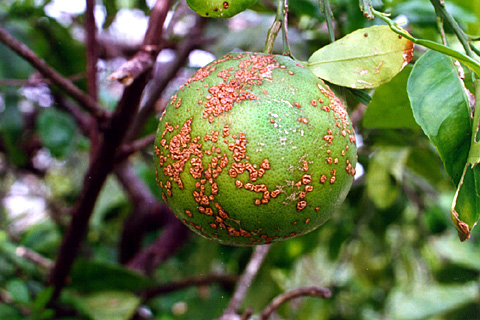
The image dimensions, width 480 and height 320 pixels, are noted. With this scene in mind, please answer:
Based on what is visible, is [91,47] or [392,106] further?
[91,47]

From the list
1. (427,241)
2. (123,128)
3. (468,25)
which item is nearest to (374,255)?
(427,241)

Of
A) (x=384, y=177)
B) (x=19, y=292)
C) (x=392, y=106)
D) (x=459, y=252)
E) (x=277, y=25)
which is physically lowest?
(x=459, y=252)

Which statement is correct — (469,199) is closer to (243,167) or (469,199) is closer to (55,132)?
(243,167)

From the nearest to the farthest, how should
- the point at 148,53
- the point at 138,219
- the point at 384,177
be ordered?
1. the point at 148,53
2. the point at 384,177
3. the point at 138,219

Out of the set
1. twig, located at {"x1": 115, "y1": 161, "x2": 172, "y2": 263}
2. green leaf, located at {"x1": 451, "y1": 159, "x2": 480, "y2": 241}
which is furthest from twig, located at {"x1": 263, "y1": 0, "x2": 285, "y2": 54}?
twig, located at {"x1": 115, "y1": 161, "x2": 172, "y2": 263}

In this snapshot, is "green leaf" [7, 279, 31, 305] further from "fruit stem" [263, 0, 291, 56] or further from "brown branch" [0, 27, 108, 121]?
"fruit stem" [263, 0, 291, 56]

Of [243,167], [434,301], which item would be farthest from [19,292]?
[434,301]
